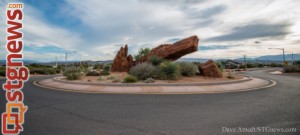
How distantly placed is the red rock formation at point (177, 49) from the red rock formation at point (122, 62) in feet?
7.51

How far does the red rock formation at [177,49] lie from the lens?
55.2 ft

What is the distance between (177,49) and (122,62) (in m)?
6.94

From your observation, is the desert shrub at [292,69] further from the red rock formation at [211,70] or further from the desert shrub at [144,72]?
the desert shrub at [144,72]

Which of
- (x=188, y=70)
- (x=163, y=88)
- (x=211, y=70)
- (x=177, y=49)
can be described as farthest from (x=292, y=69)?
(x=163, y=88)

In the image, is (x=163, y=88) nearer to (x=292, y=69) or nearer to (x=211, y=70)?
(x=211, y=70)

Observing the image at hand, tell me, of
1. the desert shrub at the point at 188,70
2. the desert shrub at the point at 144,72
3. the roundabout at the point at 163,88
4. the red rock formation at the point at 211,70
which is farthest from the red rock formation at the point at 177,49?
the roundabout at the point at 163,88

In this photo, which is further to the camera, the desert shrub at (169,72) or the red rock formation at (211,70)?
the red rock formation at (211,70)

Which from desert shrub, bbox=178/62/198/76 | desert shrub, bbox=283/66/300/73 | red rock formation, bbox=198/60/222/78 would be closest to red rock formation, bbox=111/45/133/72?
desert shrub, bbox=178/62/198/76

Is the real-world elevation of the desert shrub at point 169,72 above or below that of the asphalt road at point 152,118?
above

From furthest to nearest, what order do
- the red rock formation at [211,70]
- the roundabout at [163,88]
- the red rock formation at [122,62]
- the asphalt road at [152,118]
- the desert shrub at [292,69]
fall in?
the desert shrub at [292,69] → the red rock formation at [122,62] → the red rock formation at [211,70] → the roundabout at [163,88] → the asphalt road at [152,118]

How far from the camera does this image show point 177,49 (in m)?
17.6

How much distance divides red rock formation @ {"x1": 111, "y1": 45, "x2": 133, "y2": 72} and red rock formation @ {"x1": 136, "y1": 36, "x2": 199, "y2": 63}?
7.51 ft

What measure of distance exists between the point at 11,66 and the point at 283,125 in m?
7.20

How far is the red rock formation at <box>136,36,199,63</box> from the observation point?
16.8 meters
